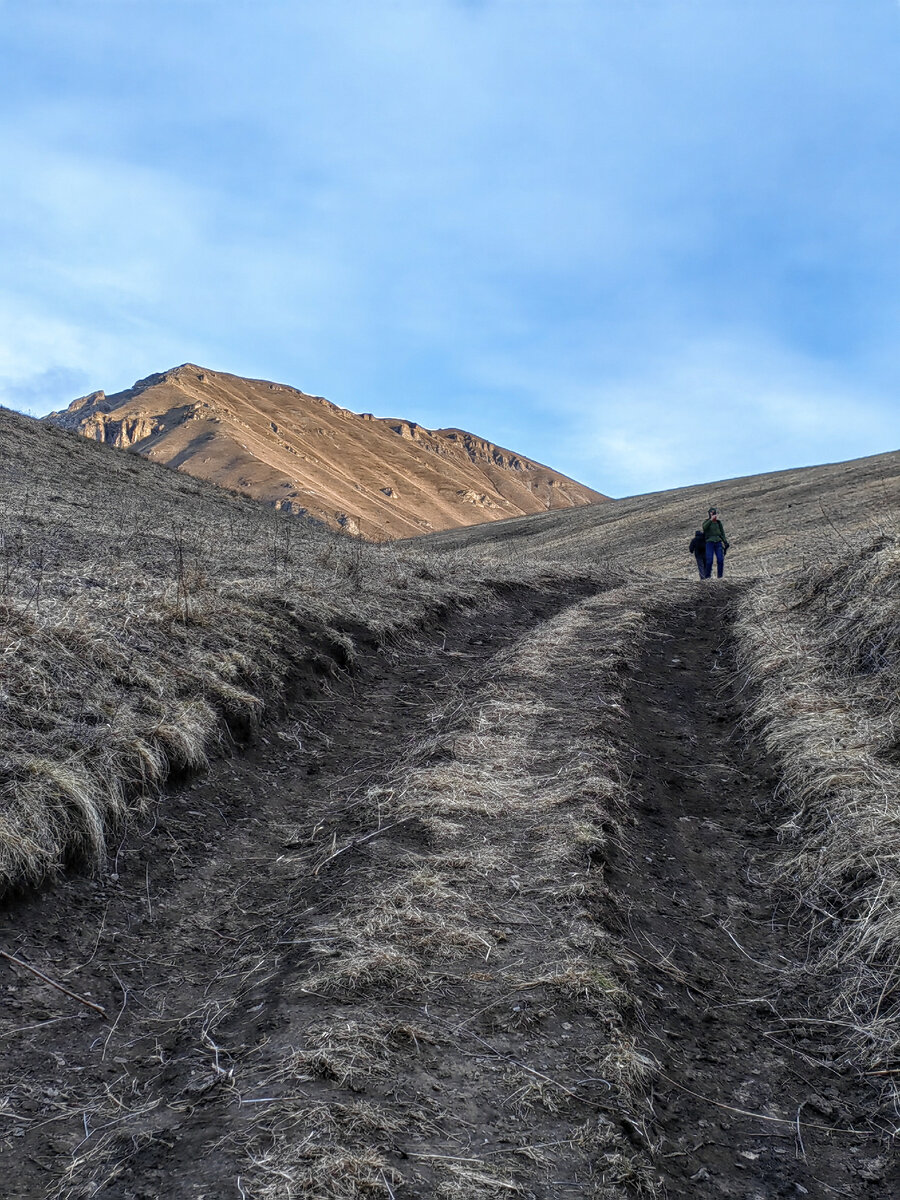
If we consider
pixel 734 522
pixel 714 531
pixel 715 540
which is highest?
→ pixel 734 522

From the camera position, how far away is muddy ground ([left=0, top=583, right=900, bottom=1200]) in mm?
2824

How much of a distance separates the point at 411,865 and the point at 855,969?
251 centimetres

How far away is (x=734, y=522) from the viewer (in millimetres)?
33406

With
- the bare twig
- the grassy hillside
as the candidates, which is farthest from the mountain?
the bare twig

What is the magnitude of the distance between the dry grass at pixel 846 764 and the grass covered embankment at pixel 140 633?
4.41m

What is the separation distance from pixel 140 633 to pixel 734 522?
99.2ft

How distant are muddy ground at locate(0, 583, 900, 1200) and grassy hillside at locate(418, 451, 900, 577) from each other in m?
11.4

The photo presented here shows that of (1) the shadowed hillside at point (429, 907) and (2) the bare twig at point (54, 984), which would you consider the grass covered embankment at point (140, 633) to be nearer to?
(1) the shadowed hillside at point (429, 907)

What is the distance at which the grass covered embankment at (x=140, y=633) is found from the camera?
4996mm

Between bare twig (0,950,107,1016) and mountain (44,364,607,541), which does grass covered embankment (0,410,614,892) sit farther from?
mountain (44,364,607,541)

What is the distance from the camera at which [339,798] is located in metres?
6.32

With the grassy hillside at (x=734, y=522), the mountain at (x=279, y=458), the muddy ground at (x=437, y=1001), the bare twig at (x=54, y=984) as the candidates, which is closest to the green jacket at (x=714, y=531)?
the grassy hillside at (x=734, y=522)

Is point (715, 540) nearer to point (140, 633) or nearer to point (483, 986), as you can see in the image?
point (140, 633)

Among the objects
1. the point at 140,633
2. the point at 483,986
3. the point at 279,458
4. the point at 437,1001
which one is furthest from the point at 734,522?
the point at 279,458
